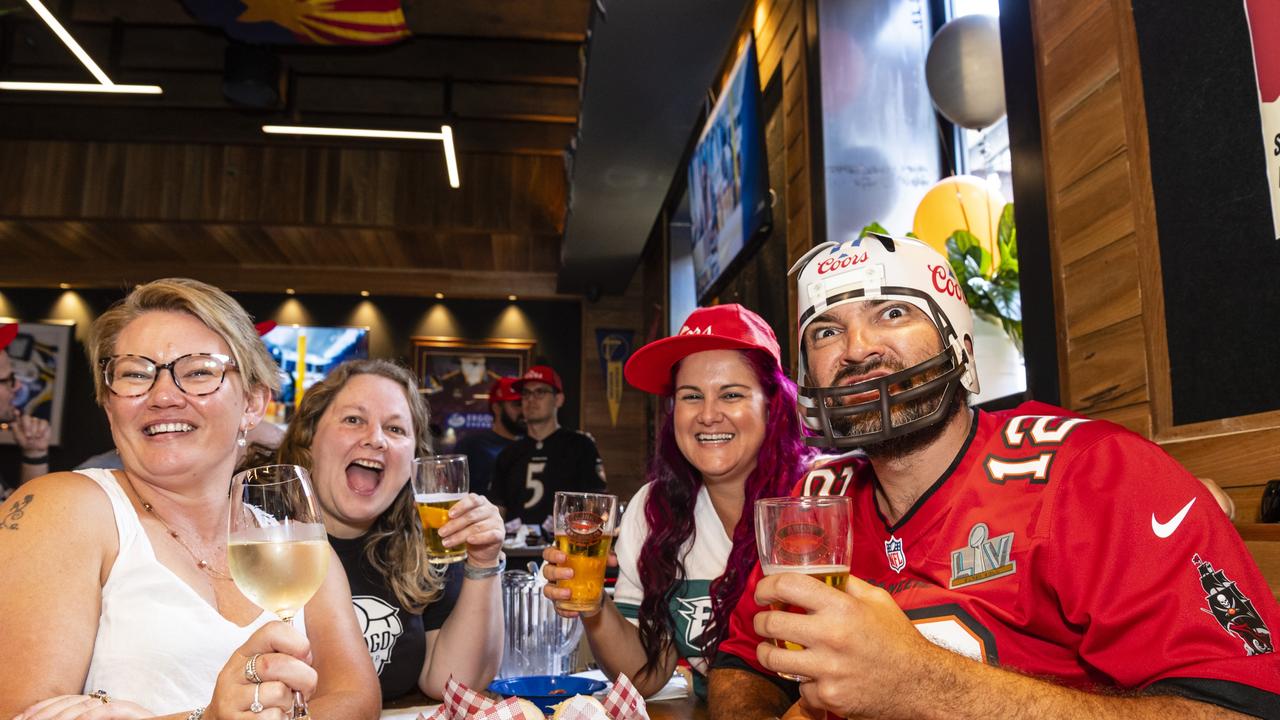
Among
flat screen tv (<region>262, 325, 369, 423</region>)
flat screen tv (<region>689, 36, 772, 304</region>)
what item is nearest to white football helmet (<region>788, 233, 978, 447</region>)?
flat screen tv (<region>689, 36, 772, 304</region>)

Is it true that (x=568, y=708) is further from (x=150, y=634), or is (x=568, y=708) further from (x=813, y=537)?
(x=150, y=634)

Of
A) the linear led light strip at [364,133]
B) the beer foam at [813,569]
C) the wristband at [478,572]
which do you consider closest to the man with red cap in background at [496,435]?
the linear led light strip at [364,133]

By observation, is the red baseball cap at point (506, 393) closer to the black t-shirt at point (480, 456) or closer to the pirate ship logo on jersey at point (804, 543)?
the black t-shirt at point (480, 456)

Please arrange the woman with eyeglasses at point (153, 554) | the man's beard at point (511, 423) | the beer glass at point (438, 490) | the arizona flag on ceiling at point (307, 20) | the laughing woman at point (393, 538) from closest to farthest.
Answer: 1. the woman with eyeglasses at point (153, 554)
2. the beer glass at point (438, 490)
3. the laughing woman at point (393, 538)
4. the arizona flag on ceiling at point (307, 20)
5. the man's beard at point (511, 423)

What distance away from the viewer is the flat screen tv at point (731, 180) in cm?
391

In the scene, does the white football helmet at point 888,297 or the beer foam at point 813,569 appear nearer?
the beer foam at point 813,569

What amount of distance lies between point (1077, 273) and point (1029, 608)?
Result: 103cm

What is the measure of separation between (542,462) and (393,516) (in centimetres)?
417

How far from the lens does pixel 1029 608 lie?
123 cm

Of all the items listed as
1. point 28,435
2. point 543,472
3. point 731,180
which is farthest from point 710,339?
point 543,472

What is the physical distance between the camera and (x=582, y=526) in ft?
5.75

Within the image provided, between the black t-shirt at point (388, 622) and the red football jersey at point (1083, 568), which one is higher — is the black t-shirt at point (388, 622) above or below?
below

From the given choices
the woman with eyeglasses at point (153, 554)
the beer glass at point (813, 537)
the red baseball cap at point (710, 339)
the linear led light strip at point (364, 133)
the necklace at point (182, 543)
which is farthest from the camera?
the linear led light strip at point (364, 133)

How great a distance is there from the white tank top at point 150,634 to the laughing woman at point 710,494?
85 centimetres
